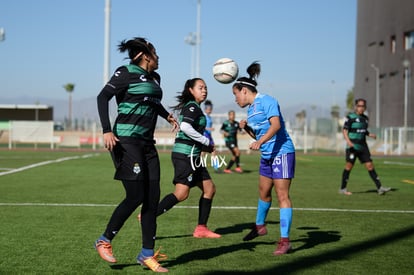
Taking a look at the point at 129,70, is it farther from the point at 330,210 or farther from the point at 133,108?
the point at 330,210

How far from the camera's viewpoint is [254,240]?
7.83 m

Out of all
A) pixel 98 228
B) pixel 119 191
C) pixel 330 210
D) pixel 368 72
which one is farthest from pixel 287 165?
pixel 368 72

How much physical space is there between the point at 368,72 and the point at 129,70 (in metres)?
67.2

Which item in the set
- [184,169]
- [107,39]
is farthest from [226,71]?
[107,39]

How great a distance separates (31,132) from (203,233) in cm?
3581

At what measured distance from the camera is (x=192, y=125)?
7.82m

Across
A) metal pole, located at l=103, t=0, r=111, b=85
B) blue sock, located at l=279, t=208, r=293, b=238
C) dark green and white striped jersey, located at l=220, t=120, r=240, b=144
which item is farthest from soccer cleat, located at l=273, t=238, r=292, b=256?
metal pole, located at l=103, t=0, r=111, b=85

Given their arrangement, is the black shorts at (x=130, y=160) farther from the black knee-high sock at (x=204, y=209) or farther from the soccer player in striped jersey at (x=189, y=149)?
the black knee-high sock at (x=204, y=209)

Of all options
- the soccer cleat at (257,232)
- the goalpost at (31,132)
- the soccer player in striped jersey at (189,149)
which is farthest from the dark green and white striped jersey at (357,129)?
the goalpost at (31,132)

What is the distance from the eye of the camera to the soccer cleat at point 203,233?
316 inches

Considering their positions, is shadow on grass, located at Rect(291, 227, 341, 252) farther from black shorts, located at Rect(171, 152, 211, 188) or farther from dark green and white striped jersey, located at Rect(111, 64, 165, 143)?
dark green and white striped jersey, located at Rect(111, 64, 165, 143)

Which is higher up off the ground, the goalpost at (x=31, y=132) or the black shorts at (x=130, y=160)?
the goalpost at (x=31, y=132)

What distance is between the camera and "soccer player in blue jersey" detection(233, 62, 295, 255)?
693 cm

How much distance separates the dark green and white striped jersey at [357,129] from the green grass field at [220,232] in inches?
48.6
